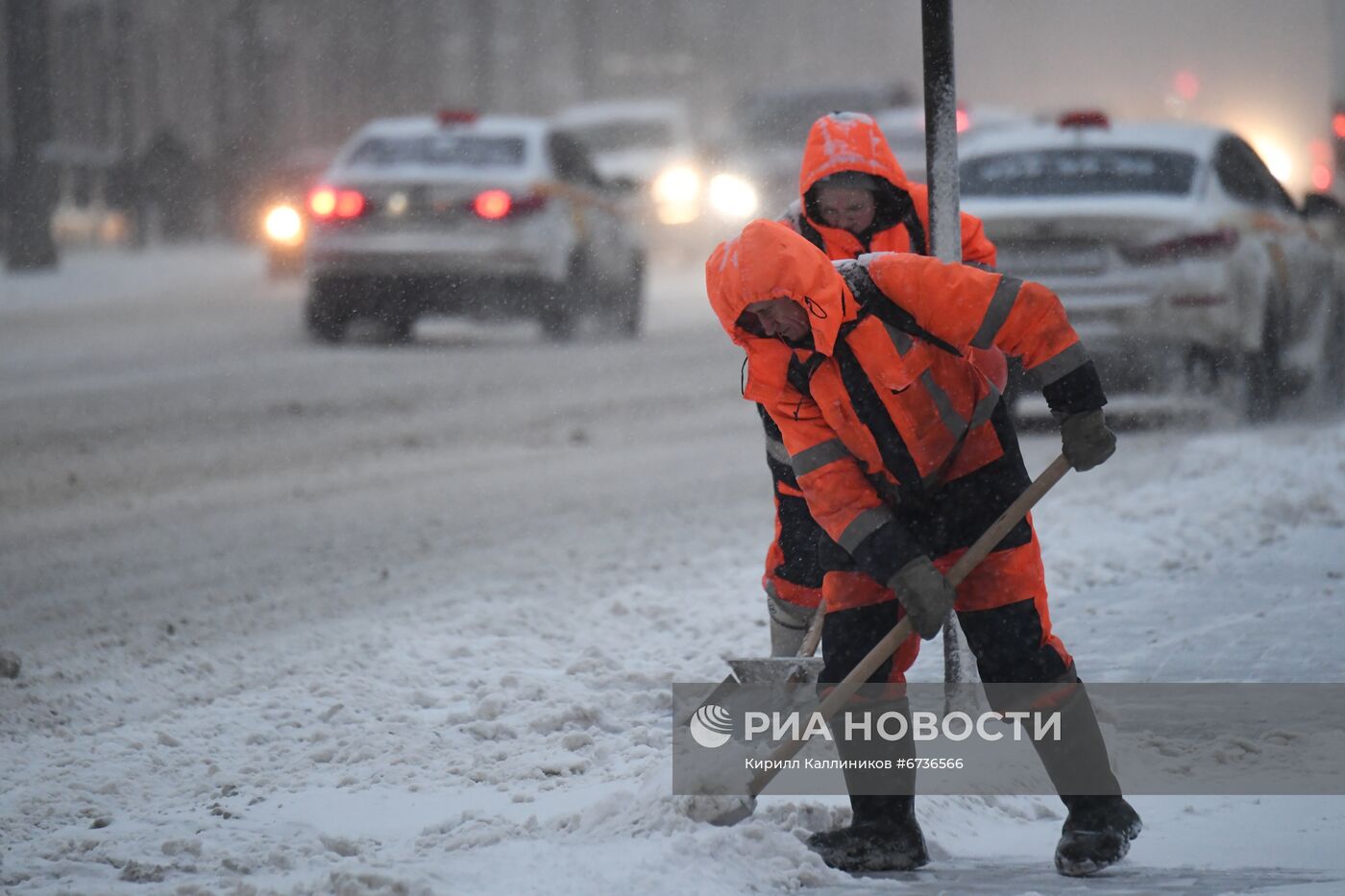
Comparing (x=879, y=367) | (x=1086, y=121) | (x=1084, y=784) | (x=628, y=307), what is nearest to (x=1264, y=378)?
(x=1086, y=121)

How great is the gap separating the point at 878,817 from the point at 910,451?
30.5 inches

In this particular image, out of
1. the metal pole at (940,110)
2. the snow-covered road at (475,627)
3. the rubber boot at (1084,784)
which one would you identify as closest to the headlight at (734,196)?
the snow-covered road at (475,627)

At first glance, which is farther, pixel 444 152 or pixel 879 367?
pixel 444 152

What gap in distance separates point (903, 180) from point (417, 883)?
2200 millimetres

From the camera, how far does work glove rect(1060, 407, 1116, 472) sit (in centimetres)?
376

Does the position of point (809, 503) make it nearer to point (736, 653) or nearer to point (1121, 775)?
point (1121, 775)

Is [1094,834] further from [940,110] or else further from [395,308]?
[395,308]

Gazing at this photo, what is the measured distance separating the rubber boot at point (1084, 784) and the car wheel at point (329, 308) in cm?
1057

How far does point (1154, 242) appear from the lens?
898 centimetres

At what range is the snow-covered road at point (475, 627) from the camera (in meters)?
3.90

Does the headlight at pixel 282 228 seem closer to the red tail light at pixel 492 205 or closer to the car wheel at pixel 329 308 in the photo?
the car wheel at pixel 329 308

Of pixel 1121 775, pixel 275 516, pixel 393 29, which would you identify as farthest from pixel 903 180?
pixel 393 29

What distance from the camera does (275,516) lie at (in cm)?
792

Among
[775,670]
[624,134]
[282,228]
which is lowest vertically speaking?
[775,670]
